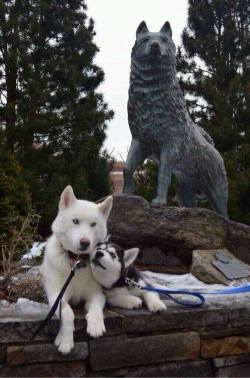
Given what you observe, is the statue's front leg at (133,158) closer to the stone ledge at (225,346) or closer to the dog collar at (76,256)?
the stone ledge at (225,346)

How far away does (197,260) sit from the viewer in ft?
15.6

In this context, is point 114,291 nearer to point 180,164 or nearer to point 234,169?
point 180,164

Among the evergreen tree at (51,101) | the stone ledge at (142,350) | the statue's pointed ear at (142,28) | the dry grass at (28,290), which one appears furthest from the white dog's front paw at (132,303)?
the evergreen tree at (51,101)

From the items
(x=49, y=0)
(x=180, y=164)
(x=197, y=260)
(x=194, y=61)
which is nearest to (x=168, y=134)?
(x=180, y=164)

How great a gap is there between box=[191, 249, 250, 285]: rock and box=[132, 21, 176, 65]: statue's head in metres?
2.16

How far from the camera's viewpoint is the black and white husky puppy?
279cm

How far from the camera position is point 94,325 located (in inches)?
106

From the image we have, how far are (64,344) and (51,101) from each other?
9.65 meters

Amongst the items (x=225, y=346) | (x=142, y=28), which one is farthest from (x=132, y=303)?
(x=142, y=28)

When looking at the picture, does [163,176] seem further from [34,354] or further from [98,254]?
[34,354]

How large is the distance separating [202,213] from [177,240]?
1.32 ft

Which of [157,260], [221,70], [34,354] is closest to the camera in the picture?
[34,354]

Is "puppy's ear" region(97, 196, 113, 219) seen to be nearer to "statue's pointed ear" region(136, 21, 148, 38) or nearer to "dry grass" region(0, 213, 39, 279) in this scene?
"dry grass" region(0, 213, 39, 279)

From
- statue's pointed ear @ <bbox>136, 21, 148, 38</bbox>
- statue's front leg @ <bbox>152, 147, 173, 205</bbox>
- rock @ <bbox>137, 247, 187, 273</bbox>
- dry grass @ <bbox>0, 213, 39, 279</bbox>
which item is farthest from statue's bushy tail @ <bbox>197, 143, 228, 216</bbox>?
dry grass @ <bbox>0, 213, 39, 279</bbox>
